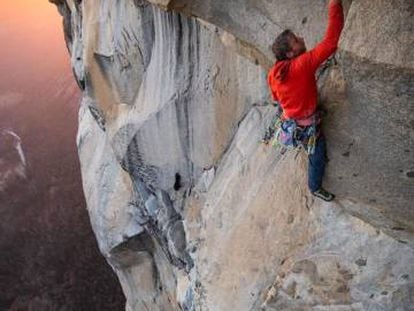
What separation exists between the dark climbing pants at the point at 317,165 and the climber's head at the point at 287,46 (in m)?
0.92

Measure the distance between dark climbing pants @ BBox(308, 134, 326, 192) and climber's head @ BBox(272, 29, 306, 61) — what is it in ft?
3.03

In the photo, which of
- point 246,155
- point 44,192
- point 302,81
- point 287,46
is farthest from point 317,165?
point 44,192

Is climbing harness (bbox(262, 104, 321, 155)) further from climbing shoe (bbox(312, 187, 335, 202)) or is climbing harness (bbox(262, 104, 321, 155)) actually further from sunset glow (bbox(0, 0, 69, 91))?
sunset glow (bbox(0, 0, 69, 91))

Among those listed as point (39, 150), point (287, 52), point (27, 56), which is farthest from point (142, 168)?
point (27, 56)

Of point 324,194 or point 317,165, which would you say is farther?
point 324,194

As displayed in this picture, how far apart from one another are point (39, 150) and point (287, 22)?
20677mm

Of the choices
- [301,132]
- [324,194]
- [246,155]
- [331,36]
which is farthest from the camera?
[246,155]

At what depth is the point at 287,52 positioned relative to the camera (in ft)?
15.0

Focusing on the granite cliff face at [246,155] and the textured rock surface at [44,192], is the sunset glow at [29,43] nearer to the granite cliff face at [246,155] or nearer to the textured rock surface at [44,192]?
the textured rock surface at [44,192]

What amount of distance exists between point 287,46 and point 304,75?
0.84 ft

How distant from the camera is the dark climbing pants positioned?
5230mm

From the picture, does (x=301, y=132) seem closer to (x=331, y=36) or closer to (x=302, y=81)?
(x=302, y=81)

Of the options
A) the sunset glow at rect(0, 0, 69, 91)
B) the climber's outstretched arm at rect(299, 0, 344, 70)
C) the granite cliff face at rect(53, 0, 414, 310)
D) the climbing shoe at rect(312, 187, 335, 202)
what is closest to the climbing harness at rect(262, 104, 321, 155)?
the granite cliff face at rect(53, 0, 414, 310)

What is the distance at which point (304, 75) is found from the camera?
458 cm
